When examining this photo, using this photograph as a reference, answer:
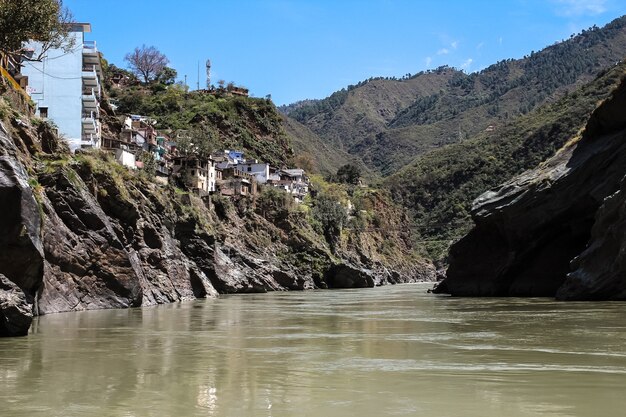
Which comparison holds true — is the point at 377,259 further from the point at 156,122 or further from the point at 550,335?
the point at 550,335

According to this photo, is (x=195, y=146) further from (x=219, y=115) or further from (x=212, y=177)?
(x=219, y=115)

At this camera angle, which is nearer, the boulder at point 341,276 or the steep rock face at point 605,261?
the steep rock face at point 605,261

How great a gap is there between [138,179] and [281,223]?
45.6 m

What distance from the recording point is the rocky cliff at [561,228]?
4322 cm

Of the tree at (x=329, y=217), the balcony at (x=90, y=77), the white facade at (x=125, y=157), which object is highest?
the balcony at (x=90, y=77)

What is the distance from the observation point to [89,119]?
2699 inches

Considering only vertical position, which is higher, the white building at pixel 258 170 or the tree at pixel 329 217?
the white building at pixel 258 170

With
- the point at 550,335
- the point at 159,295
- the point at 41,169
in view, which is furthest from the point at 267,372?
the point at 159,295

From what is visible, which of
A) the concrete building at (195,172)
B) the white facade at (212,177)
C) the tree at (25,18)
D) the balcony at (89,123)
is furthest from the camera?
the white facade at (212,177)

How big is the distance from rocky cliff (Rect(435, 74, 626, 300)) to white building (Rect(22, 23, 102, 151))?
120ft

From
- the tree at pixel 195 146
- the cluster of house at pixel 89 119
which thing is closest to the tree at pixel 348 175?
the cluster of house at pixel 89 119

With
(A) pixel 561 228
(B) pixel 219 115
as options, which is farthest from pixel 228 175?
(A) pixel 561 228

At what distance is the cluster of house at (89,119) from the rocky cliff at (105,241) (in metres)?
6.18

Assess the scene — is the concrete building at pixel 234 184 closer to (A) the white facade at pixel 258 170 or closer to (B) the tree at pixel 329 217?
(A) the white facade at pixel 258 170
